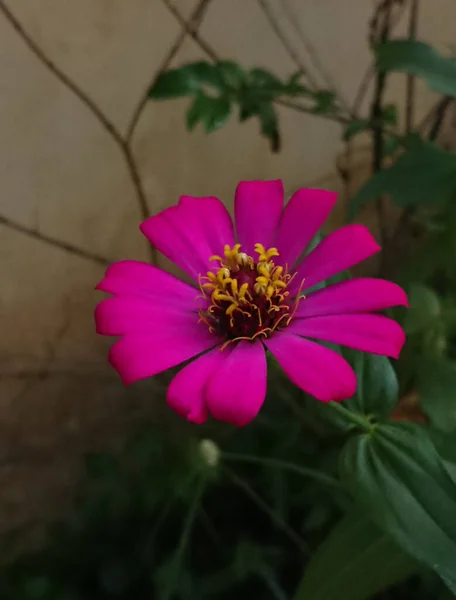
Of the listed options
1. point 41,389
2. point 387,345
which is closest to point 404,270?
point 387,345

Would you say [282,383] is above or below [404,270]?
below

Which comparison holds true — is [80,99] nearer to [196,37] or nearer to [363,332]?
[196,37]

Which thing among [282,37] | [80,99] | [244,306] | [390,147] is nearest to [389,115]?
[390,147]

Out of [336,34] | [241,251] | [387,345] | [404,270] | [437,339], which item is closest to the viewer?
[387,345]

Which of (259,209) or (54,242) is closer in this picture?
(259,209)

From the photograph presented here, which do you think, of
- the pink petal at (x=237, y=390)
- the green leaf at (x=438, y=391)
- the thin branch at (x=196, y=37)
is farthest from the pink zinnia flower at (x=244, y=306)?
the thin branch at (x=196, y=37)

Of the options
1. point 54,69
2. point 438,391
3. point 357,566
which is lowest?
point 357,566

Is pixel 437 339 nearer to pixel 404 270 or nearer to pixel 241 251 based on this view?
pixel 404 270
